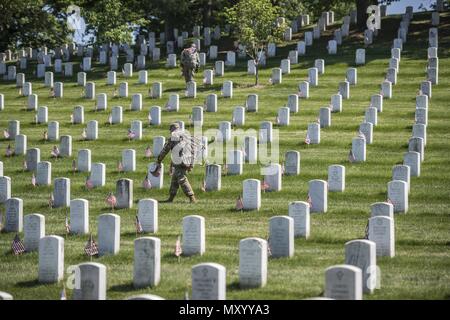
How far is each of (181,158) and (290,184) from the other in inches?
122

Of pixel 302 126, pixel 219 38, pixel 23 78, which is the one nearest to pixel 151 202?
pixel 302 126

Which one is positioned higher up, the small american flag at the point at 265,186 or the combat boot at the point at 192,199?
the small american flag at the point at 265,186

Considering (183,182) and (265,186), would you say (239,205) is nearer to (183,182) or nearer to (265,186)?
(183,182)

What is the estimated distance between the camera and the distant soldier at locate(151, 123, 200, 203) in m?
23.5

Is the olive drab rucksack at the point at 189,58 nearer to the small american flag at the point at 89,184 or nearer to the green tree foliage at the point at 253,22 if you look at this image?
the green tree foliage at the point at 253,22

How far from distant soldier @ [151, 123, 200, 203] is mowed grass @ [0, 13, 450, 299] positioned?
0.38 metres

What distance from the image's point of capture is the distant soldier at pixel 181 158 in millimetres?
23484

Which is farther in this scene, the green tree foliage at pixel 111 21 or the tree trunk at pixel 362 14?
the green tree foliage at pixel 111 21

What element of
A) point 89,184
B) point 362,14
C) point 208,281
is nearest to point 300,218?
point 208,281

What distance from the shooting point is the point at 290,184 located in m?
25.0

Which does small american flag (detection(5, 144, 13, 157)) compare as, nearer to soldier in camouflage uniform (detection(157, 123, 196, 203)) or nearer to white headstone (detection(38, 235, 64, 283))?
soldier in camouflage uniform (detection(157, 123, 196, 203))

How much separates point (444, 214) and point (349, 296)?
7874mm

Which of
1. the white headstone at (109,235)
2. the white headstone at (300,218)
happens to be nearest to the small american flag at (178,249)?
the white headstone at (109,235)

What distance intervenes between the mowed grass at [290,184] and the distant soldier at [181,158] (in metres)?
0.38
